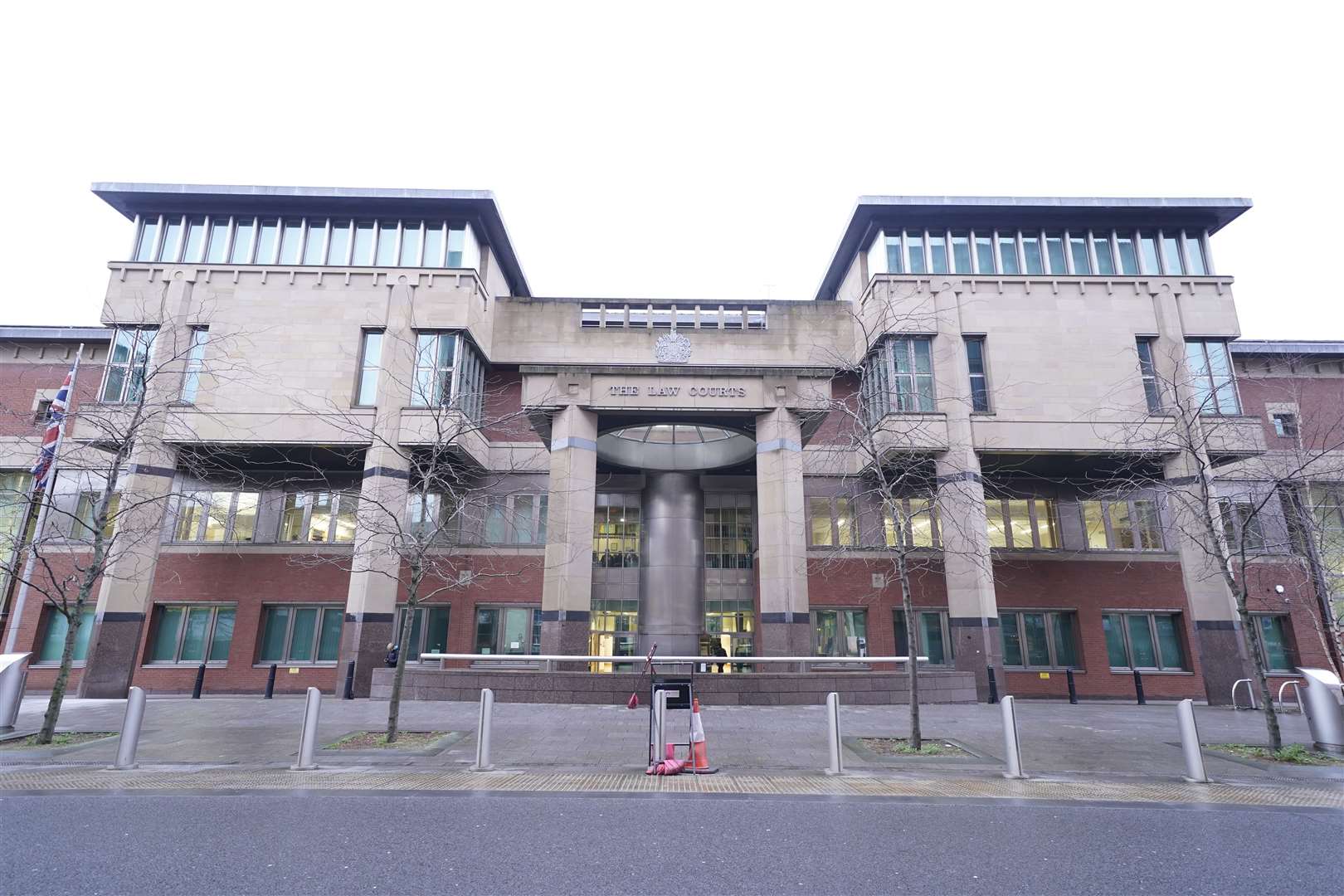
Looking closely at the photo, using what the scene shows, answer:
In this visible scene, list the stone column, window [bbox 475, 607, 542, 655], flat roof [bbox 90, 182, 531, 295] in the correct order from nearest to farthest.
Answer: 1. the stone column
2. flat roof [bbox 90, 182, 531, 295]
3. window [bbox 475, 607, 542, 655]

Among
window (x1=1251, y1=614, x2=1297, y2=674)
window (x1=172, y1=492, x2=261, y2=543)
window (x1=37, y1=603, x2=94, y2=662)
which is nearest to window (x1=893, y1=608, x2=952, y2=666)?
window (x1=1251, y1=614, x2=1297, y2=674)

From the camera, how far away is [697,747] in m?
9.57

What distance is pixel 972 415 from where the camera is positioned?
77.5 feet

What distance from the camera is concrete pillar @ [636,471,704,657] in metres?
26.0

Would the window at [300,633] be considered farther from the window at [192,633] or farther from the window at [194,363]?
the window at [194,363]

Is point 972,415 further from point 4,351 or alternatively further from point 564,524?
point 4,351

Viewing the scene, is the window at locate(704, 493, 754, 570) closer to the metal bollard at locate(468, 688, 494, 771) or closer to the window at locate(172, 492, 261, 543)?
the window at locate(172, 492, 261, 543)

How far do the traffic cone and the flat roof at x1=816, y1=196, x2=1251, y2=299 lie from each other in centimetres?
2171

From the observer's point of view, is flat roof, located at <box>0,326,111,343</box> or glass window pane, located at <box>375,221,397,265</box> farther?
flat roof, located at <box>0,326,111,343</box>

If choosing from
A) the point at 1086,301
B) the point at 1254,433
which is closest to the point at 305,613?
the point at 1086,301

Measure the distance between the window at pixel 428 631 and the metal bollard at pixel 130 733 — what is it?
16.1 m

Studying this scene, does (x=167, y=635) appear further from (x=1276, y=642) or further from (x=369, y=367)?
A: (x=1276, y=642)

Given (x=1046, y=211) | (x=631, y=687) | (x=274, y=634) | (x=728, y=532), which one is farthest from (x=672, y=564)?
(x=1046, y=211)

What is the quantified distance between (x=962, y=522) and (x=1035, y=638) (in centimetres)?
806
